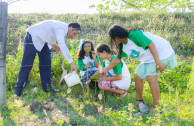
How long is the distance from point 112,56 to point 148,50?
83 cm

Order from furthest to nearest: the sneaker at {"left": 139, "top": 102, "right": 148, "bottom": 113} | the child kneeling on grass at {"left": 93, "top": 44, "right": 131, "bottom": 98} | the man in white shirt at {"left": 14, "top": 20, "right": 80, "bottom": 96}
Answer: the child kneeling on grass at {"left": 93, "top": 44, "right": 131, "bottom": 98} < the man in white shirt at {"left": 14, "top": 20, "right": 80, "bottom": 96} < the sneaker at {"left": 139, "top": 102, "right": 148, "bottom": 113}

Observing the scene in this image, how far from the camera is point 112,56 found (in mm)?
3592

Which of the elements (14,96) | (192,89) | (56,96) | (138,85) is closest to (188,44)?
(192,89)

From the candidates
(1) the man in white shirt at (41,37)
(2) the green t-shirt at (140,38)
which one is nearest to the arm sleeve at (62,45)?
(1) the man in white shirt at (41,37)

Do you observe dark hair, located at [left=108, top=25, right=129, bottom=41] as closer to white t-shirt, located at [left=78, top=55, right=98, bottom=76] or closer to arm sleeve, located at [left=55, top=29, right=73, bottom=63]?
arm sleeve, located at [left=55, top=29, right=73, bottom=63]

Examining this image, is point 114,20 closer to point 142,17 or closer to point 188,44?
point 142,17

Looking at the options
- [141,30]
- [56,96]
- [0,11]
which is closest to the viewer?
[141,30]

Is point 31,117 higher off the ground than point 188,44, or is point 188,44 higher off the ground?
point 188,44

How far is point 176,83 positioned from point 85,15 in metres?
5.85

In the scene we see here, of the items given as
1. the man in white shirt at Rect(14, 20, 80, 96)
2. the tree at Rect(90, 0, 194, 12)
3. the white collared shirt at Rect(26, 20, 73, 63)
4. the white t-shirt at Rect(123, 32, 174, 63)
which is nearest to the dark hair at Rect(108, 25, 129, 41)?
the white t-shirt at Rect(123, 32, 174, 63)

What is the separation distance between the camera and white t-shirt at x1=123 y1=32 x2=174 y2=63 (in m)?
2.87

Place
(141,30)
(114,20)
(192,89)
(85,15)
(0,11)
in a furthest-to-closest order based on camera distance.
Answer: (85,15) < (114,20) < (192,89) < (0,11) < (141,30)

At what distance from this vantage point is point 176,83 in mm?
4176

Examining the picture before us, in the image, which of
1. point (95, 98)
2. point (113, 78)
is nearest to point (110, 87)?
point (113, 78)
